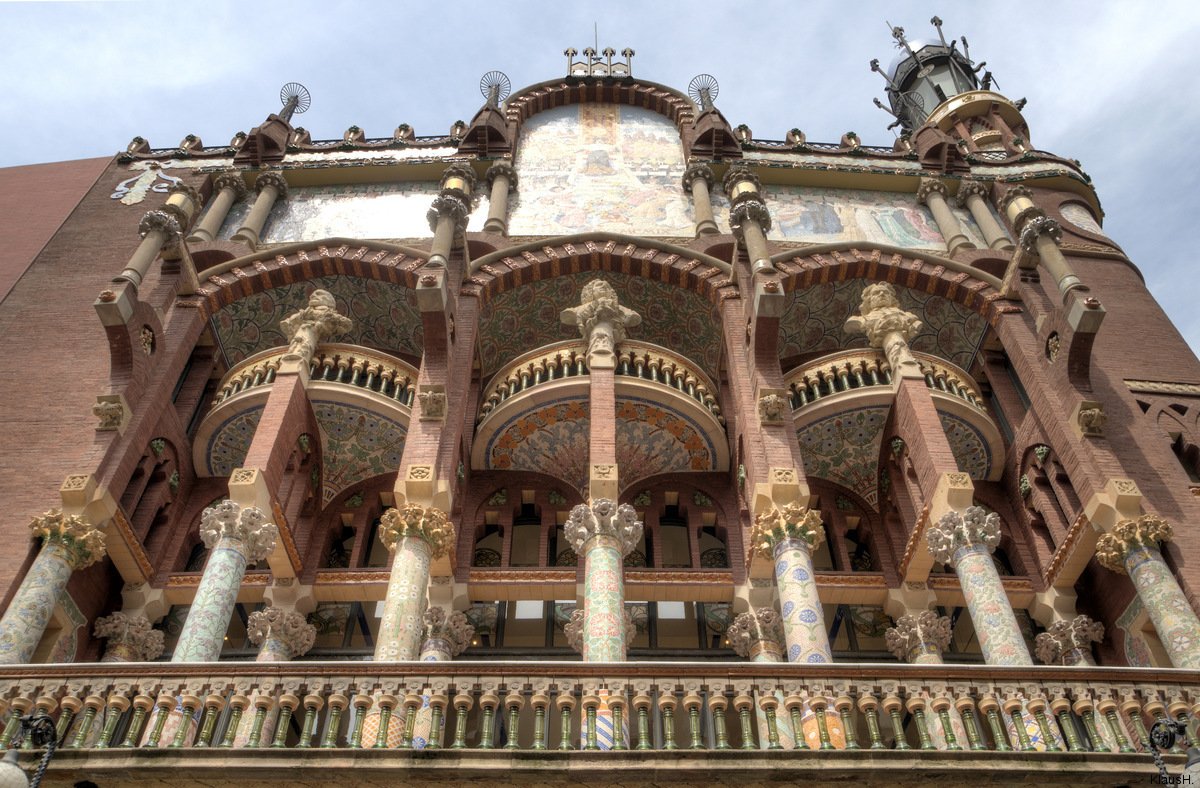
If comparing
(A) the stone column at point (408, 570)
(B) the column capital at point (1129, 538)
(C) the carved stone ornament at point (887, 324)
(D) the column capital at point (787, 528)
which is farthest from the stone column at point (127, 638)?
(B) the column capital at point (1129, 538)

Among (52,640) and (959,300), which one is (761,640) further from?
(52,640)

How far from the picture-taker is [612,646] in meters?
9.77

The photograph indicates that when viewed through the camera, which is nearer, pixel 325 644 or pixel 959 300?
pixel 325 644

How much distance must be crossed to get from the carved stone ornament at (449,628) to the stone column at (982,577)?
550 centimetres

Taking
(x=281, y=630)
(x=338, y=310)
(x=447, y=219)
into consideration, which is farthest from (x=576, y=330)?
(x=281, y=630)

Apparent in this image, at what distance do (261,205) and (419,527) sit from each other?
Result: 9621 mm

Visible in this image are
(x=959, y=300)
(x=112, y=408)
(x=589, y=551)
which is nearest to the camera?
(x=589, y=551)

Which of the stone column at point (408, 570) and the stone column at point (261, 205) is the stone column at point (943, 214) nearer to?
the stone column at point (408, 570)

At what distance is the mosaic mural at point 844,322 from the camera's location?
1619 cm

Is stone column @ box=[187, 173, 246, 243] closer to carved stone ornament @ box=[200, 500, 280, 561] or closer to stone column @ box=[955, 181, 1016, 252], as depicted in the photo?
carved stone ornament @ box=[200, 500, 280, 561]

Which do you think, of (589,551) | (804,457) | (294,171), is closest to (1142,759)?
(589,551)

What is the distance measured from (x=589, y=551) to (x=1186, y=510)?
7.11 meters

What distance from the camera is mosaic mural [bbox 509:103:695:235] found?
60.1 feet

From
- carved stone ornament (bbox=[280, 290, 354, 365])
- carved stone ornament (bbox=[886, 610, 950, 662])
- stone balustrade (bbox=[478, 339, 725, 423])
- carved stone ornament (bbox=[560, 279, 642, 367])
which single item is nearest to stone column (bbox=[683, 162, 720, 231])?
carved stone ornament (bbox=[560, 279, 642, 367])
